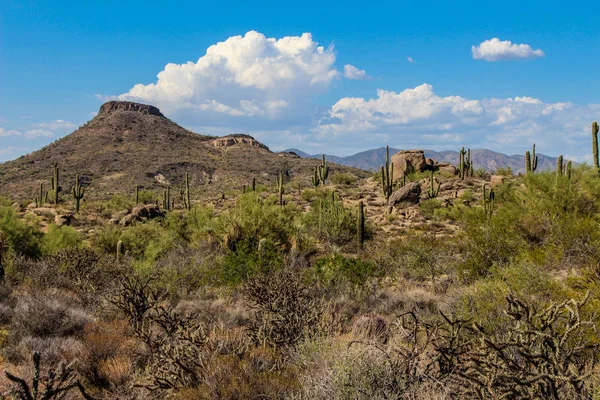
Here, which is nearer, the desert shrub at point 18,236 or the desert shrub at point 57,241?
the desert shrub at point 18,236

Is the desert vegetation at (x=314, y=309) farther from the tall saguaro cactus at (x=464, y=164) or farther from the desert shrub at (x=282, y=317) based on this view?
the tall saguaro cactus at (x=464, y=164)

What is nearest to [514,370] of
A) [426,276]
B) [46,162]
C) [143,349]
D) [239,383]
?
[239,383]

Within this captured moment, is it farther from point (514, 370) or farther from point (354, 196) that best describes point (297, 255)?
point (354, 196)

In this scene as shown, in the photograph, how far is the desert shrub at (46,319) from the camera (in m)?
7.58

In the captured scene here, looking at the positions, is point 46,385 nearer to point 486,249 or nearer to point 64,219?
point 486,249

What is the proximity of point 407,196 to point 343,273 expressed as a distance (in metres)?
21.5

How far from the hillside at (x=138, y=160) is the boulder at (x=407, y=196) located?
28649mm

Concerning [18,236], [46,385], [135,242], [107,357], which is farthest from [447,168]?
[46,385]

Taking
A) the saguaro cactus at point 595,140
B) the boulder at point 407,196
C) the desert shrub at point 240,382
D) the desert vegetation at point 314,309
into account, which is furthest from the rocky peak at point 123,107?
the desert shrub at point 240,382

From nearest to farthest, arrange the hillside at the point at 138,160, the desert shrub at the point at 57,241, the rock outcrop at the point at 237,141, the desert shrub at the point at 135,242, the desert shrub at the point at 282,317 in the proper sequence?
the desert shrub at the point at 282,317
the desert shrub at the point at 57,241
the desert shrub at the point at 135,242
the hillside at the point at 138,160
the rock outcrop at the point at 237,141

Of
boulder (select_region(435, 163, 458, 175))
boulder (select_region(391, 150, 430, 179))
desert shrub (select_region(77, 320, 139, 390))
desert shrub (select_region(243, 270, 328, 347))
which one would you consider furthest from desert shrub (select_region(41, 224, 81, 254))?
boulder (select_region(435, 163, 458, 175))

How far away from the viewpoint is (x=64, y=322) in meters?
7.79

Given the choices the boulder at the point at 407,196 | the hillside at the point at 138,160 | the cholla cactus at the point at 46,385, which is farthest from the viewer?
the hillside at the point at 138,160

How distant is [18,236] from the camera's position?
56.4 ft
